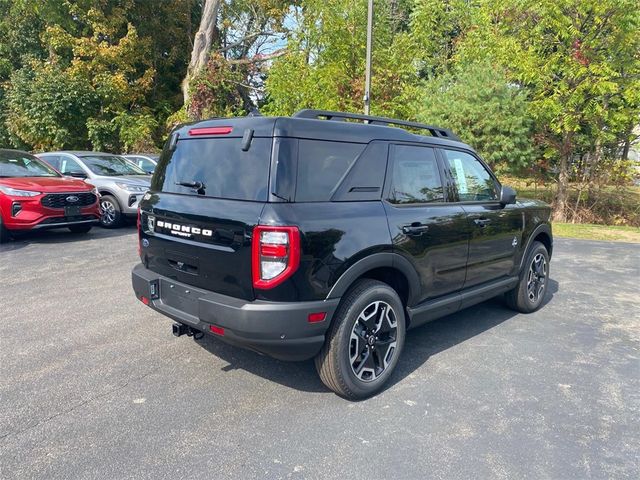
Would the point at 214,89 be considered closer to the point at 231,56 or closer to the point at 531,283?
the point at 231,56

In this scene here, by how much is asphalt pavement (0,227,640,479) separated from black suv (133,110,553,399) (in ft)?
1.33

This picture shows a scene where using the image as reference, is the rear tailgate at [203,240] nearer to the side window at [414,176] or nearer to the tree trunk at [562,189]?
the side window at [414,176]

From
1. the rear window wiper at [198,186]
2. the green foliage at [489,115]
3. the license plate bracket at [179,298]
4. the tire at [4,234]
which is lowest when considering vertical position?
the tire at [4,234]

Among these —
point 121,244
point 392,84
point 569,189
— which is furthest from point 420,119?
point 121,244

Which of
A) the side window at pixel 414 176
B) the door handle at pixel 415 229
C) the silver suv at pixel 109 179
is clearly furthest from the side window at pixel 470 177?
the silver suv at pixel 109 179

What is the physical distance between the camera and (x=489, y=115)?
12.7 m

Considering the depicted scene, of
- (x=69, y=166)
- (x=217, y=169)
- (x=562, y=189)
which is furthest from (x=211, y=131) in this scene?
(x=562, y=189)

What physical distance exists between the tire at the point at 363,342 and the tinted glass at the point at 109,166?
8.60 m

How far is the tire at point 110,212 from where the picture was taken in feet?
32.0

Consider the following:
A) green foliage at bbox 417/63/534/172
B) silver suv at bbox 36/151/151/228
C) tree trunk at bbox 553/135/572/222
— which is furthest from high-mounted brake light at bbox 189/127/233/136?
tree trunk at bbox 553/135/572/222

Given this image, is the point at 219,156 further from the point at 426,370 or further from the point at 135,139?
the point at 135,139

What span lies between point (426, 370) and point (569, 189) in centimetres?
1391

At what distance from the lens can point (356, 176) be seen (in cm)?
326

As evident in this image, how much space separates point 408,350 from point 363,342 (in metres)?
1.00
